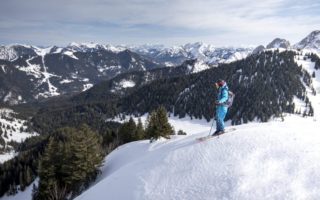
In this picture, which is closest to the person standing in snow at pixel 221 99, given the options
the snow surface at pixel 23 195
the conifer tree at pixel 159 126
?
the conifer tree at pixel 159 126

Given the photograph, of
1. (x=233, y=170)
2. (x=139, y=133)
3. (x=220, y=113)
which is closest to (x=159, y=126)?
(x=139, y=133)

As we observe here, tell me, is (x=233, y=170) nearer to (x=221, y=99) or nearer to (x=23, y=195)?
(x=221, y=99)

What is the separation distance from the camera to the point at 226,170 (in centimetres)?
2203

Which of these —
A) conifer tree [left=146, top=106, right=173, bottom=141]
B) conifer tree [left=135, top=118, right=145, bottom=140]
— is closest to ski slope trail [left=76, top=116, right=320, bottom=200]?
conifer tree [left=146, top=106, right=173, bottom=141]

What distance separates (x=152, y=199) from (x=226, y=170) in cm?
486

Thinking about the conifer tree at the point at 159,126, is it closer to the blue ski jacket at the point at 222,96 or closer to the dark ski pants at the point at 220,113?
the dark ski pants at the point at 220,113

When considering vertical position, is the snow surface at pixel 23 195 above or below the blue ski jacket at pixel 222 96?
below

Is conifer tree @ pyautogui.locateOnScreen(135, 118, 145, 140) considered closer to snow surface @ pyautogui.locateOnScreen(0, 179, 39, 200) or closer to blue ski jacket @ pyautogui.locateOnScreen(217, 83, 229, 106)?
snow surface @ pyautogui.locateOnScreen(0, 179, 39, 200)

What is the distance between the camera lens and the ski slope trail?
19.5m

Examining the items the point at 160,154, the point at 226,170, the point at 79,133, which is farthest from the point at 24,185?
the point at 226,170

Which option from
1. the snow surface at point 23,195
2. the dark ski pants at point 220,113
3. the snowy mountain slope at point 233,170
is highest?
the dark ski pants at point 220,113

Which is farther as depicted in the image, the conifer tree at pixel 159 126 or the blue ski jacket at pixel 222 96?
the conifer tree at pixel 159 126

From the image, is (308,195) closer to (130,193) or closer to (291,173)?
(291,173)

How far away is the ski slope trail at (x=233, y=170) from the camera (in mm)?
19469
